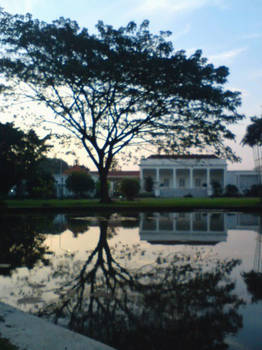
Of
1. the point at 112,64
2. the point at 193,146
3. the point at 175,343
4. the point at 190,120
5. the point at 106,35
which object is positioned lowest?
the point at 175,343

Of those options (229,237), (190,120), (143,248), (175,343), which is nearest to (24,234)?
(143,248)

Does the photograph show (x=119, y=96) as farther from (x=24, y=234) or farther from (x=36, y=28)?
(x=24, y=234)

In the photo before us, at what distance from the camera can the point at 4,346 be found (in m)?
2.47

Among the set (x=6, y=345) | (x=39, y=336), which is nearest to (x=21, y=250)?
(x=39, y=336)

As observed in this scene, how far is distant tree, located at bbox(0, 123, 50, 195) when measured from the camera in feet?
74.5

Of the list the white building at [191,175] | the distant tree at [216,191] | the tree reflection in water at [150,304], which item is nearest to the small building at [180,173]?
the white building at [191,175]

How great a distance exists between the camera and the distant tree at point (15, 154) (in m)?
22.7

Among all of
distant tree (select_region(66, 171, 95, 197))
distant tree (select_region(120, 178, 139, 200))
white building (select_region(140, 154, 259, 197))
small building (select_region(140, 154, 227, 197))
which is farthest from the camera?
white building (select_region(140, 154, 259, 197))

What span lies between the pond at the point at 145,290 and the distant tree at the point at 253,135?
60.9 feet

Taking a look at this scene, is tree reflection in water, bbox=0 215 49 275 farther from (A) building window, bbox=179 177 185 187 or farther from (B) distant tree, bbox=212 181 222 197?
(A) building window, bbox=179 177 185 187

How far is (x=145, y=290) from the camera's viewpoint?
4.30 metres

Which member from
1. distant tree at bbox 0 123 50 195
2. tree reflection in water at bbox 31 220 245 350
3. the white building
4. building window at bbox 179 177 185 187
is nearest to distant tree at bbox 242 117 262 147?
distant tree at bbox 0 123 50 195

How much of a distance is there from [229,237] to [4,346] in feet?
24.9

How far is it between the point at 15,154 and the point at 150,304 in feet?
73.9
